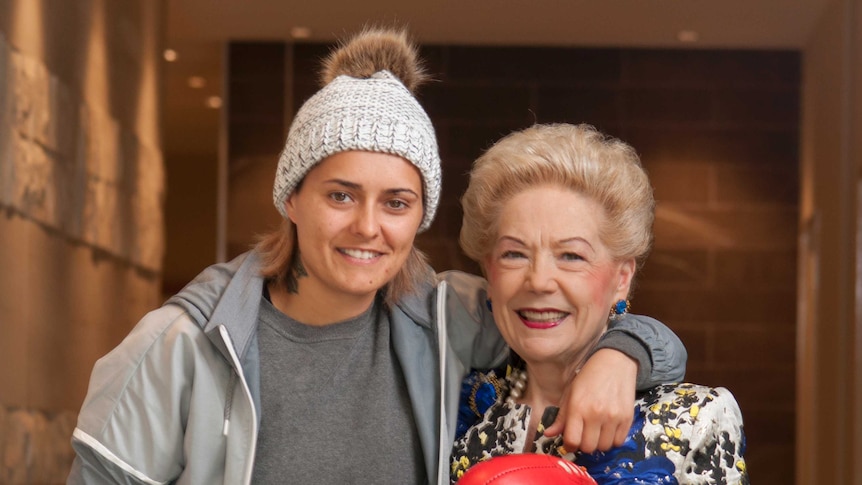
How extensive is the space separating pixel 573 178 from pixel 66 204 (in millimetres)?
2886

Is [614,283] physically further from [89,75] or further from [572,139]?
[89,75]

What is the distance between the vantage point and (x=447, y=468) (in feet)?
5.95

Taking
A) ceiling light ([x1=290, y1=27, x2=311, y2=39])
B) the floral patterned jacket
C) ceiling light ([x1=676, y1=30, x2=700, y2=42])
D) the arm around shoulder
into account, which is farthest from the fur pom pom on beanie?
ceiling light ([x1=676, y1=30, x2=700, y2=42])

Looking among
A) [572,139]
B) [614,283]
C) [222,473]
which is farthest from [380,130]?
[222,473]

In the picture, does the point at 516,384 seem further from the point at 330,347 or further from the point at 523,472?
the point at 523,472

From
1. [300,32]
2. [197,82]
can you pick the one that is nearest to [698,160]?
[300,32]

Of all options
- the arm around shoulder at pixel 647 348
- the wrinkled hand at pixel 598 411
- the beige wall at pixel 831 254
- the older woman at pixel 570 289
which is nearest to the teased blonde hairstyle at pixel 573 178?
the older woman at pixel 570 289

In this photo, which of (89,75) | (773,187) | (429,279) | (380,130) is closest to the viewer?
(380,130)

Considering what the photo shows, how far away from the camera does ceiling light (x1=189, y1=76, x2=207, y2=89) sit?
303 inches

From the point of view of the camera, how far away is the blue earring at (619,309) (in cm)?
188

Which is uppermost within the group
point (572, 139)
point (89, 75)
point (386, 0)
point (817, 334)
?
point (386, 0)

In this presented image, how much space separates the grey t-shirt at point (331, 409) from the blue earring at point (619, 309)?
360 mm

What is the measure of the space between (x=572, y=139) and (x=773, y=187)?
5298 mm

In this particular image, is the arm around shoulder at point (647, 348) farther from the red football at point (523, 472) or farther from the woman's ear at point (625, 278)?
the red football at point (523, 472)
